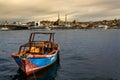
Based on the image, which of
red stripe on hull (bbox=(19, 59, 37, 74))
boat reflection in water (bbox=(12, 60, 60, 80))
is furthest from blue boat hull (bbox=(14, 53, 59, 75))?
boat reflection in water (bbox=(12, 60, 60, 80))

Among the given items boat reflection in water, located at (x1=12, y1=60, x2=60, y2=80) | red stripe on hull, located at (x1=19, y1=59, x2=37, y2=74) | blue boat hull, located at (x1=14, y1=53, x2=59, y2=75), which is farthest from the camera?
boat reflection in water, located at (x1=12, y1=60, x2=60, y2=80)

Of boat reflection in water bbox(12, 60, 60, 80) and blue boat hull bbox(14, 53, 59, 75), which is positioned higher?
blue boat hull bbox(14, 53, 59, 75)

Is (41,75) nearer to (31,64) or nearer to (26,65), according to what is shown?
(31,64)

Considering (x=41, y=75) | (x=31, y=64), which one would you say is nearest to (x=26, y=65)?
(x=31, y=64)

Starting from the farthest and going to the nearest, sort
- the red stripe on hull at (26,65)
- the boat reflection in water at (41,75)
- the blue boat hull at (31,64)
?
the boat reflection in water at (41,75) < the blue boat hull at (31,64) < the red stripe on hull at (26,65)

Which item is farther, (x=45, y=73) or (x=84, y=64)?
(x=84, y=64)

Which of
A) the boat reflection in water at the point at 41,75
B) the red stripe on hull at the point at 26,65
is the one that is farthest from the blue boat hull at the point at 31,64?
the boat reflection in water at the point at 41,75

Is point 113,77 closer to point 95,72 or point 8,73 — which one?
point 95,72

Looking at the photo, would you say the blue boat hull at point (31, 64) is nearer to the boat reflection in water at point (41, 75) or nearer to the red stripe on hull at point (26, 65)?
the red stripe on hull at point (26, 65)

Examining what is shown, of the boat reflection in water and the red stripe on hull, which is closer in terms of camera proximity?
the red stripe on hull

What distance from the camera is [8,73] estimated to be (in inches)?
1454

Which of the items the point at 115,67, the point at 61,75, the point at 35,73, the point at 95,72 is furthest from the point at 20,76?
the point at 115,67

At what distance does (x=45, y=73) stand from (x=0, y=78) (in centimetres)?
589

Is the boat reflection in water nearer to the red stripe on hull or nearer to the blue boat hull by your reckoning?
the blue boat hull
